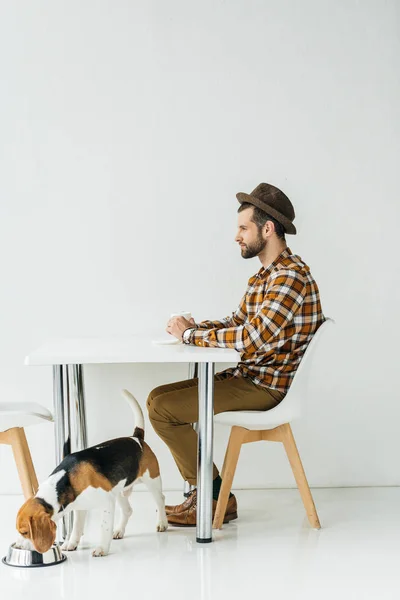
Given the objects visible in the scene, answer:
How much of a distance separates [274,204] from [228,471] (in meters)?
1.11

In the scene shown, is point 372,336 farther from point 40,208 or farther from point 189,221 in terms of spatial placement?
point 40,208

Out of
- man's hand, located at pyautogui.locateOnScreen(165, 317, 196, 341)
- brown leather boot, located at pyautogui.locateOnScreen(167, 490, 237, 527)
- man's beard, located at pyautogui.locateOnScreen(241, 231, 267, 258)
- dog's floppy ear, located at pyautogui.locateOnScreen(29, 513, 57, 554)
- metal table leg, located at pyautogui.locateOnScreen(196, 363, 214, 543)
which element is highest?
man's beard, located at pyautogui.locateOnScreen(241, 231, 267, 258)

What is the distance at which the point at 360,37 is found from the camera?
4.14 metres

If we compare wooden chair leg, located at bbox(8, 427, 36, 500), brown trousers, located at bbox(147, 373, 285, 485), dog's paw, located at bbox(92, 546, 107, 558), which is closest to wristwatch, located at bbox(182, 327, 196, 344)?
brown trousers, located at bbox(147, 373, 285, 485)

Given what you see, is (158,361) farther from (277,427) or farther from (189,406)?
(277,427)

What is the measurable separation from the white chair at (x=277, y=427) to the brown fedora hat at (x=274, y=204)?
0.45 m

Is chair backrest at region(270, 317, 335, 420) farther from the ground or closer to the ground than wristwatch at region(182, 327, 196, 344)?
closer to the ground

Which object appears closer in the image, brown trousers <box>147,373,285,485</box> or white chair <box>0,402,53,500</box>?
white chair <box>0,402,53,500</box>

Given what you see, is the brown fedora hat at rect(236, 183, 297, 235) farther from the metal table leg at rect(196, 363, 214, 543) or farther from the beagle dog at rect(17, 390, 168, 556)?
the beagle dog at rect(17, 390, 168, 556)

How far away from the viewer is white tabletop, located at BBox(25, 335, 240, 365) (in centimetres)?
282

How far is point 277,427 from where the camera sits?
338 centimetres

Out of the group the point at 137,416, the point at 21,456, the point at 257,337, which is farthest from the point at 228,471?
the point at 21,456

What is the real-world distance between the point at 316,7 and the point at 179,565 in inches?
109

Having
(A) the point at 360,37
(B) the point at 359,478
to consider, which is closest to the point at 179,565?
(B) the point at 359,478
